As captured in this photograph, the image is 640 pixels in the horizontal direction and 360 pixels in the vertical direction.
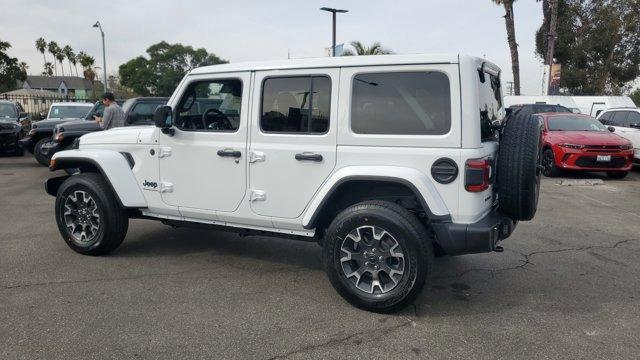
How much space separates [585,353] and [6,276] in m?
4.79

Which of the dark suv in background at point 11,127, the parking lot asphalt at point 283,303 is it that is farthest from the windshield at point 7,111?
the parking lot asphalt at point 283,303

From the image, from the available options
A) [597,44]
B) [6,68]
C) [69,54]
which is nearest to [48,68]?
[69,54]

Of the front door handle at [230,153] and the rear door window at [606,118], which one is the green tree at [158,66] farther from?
the front door handle at [230,153]

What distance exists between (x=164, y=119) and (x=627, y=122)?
1309 cm

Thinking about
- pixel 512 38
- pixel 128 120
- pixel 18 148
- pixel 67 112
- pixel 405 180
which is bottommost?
pixel 18 148

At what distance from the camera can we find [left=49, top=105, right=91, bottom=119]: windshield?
588 inches

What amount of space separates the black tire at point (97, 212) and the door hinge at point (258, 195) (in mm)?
1606

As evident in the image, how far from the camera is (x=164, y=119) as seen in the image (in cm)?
466

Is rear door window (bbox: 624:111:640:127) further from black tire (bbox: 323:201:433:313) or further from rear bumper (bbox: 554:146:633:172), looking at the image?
black tire (bbox: 323:201:433:313)

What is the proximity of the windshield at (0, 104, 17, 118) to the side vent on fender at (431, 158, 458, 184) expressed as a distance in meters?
15.3

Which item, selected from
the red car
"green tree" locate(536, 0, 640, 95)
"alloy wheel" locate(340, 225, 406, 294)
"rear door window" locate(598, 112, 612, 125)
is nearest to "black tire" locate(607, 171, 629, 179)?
the red car

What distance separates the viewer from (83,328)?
364cm

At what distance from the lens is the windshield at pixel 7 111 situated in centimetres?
1530

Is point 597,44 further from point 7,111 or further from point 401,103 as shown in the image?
point 401,103
